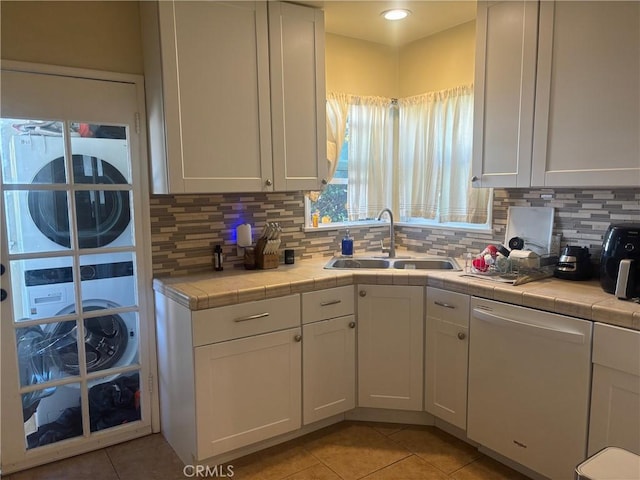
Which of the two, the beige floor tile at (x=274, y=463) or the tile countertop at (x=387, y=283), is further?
the beige floor tile at (x=274, y=463)

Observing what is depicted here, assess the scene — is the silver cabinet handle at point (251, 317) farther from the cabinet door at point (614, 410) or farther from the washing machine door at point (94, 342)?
the cabinet door at point (614, 410)

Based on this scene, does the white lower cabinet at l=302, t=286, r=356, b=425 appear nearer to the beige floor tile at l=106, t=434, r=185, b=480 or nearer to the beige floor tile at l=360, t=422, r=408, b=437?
the beige floor tile at l=360, t=422, r=408, b=437

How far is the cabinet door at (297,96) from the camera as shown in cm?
257

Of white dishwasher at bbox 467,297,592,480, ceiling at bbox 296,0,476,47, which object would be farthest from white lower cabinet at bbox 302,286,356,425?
ceiling at bbox 296,0,476,47

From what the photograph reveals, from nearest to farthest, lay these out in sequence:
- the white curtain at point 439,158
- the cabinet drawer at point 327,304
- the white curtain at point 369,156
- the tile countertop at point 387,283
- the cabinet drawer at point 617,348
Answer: the cabinet drawer at point 617,348 → the tile countertop at point 387,283 → the cabinet drawer at point 327,304 → the white curtain at point 439,158 → the white curtain at point 369,156

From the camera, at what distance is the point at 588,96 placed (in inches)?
82.8

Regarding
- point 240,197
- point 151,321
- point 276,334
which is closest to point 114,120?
point 240,197

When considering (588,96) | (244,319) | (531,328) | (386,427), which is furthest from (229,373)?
(588,96)

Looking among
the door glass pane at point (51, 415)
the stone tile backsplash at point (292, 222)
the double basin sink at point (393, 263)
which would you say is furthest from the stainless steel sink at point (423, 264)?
the door glass pane at point (51, 415)

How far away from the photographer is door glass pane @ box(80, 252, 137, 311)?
2432 millimetres

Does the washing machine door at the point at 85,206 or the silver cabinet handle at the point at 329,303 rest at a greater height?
the washing machine door at the point at 85,206

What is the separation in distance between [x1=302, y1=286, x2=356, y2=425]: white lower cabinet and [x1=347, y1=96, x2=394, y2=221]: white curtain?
36.8 inches

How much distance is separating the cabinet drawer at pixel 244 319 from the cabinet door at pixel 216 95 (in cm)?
63

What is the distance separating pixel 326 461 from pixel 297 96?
1963 mm
